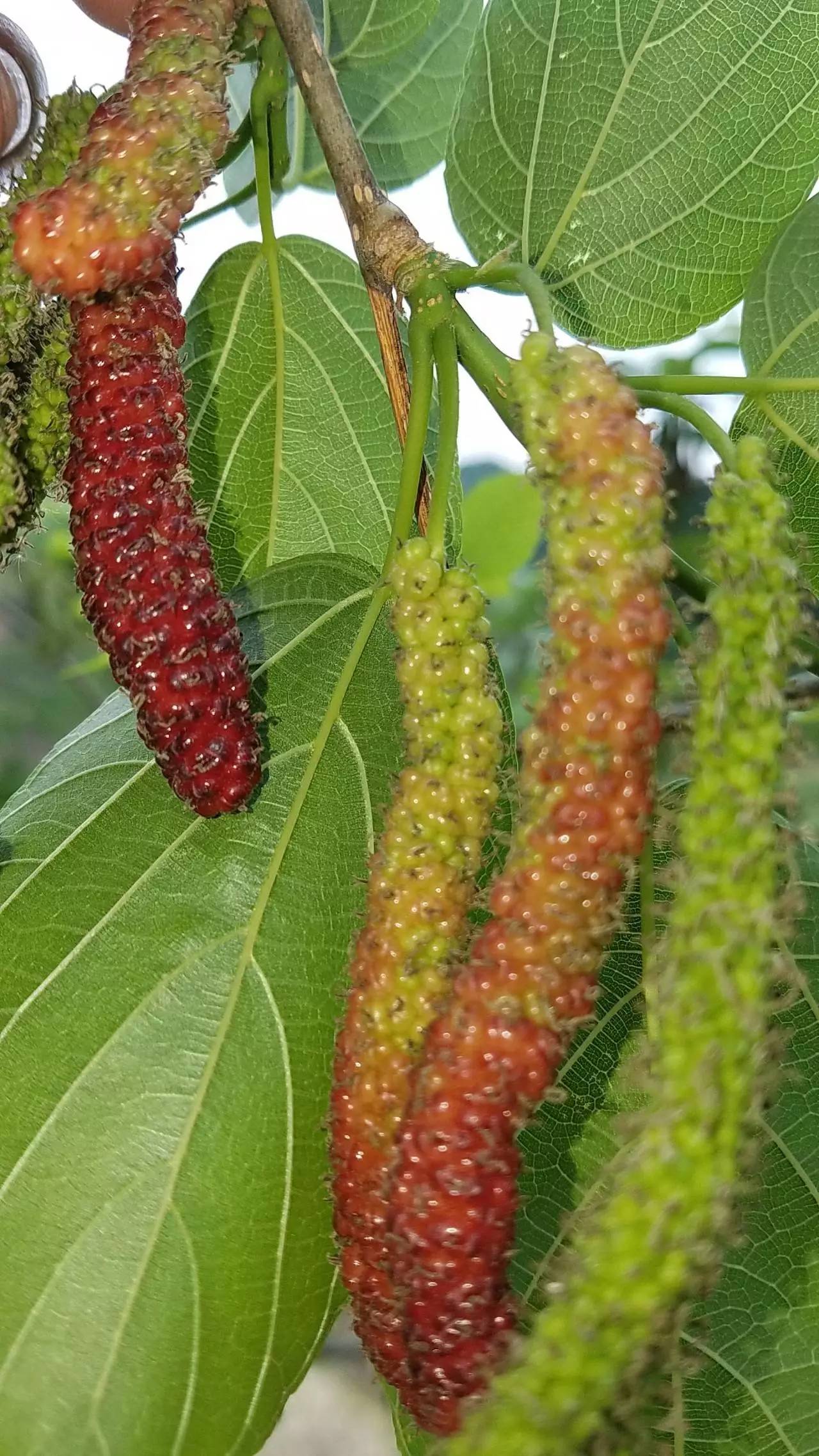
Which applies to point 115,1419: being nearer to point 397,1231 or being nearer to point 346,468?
point 397,1231

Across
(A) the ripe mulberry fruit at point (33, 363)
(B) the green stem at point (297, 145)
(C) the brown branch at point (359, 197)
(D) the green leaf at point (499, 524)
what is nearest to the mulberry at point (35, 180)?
(A) the ripe mulberry fruit at point (33, 363)

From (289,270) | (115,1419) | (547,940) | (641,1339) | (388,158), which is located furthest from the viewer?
(388,158)

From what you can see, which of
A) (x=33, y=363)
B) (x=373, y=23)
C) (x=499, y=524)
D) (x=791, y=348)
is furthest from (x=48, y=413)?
(x=499, y=524)

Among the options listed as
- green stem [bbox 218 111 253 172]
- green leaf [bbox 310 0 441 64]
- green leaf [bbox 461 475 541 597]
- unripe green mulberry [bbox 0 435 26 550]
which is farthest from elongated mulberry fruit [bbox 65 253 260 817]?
green leaf [bbox 461 475 541 597]

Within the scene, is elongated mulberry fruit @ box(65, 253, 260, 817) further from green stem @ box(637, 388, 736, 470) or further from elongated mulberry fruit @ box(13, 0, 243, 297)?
green stem @ box(637, 388, 736, 470)

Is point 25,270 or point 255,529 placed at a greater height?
point 25,270

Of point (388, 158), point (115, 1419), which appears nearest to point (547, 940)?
point (115, 1419)

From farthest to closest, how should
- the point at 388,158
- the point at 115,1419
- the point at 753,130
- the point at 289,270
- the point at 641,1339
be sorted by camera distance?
the point at 388,158 → the point at 289,270 → the point at 753,130 → the point at 115,1419 → the point at 641,1339
